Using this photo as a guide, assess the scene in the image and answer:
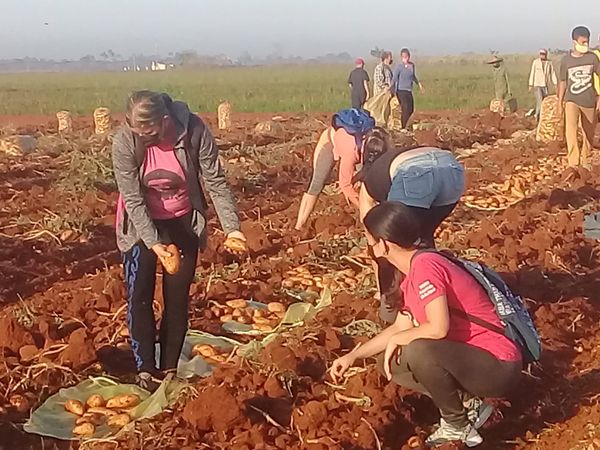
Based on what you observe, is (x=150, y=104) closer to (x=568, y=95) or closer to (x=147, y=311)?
(x=147, y=311)

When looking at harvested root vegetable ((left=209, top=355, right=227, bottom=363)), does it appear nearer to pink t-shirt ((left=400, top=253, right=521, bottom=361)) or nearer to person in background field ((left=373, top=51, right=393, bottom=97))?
pink t-shirt ((left=400, top=253, right=521, bottom=361))

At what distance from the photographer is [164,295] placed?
168 inches

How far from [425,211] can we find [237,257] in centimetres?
272

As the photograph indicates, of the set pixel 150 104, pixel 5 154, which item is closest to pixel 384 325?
pixel 150 104

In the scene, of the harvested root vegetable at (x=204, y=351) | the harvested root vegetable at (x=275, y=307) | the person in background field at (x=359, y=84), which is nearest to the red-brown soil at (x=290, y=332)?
the harvested root vegetable at (x=275, y=307)

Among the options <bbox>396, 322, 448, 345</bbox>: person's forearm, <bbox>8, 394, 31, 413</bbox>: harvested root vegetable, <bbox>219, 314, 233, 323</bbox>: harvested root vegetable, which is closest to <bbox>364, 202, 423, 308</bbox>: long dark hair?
<bbox>396, 322, 448, 345</bbox>: person's forearm

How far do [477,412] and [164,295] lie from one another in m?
1.44

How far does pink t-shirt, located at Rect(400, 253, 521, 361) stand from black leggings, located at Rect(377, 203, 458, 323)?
0.31 m

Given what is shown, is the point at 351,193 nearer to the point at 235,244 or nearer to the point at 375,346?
the point at 235,244

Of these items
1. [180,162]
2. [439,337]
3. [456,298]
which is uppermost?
[180,162]

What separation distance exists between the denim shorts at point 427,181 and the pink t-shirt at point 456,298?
0.76 metres

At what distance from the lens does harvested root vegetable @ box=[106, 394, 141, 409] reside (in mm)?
4137

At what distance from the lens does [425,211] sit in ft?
14.3

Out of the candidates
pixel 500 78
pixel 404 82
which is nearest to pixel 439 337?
pixel 404 82
